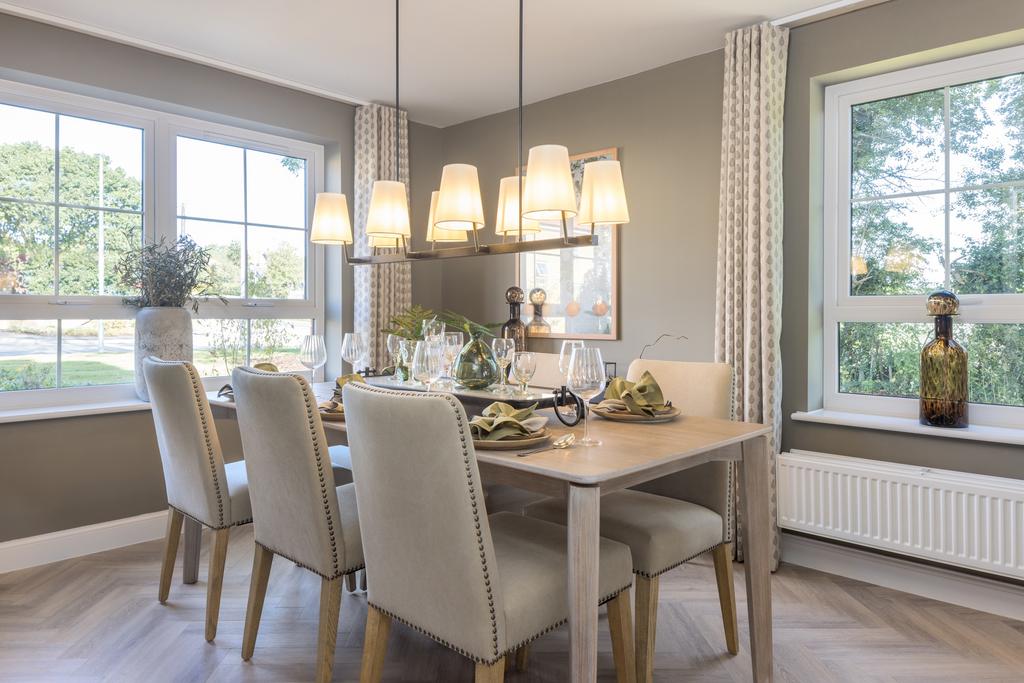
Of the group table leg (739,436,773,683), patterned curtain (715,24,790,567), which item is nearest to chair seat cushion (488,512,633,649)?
table leg (739,436,773,683)

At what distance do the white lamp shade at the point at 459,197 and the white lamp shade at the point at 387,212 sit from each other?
0.30 meters

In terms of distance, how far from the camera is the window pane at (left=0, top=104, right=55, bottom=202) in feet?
10.0

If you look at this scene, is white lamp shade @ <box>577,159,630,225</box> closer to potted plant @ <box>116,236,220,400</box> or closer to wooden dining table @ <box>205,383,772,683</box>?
→ wooden dining table @ <box>205,383,772,683</box>

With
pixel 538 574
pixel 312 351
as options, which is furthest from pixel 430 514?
pixel 312 351

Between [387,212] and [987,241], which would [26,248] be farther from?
[987,241]

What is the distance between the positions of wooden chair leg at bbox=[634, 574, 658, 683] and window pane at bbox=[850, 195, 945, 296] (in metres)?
1.87

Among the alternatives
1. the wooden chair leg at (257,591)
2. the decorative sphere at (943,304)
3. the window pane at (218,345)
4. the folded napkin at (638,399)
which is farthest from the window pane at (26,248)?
the decorative sphere at (943,304)

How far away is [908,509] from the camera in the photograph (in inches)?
104

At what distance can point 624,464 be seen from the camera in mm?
1511

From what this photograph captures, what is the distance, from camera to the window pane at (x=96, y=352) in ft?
10.7

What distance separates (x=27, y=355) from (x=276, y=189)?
159 centimetres

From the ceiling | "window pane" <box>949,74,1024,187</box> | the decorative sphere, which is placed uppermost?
the ceiling

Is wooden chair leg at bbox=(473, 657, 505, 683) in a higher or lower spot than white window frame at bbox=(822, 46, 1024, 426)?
lower

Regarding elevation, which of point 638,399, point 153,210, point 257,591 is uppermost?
point 153,210
